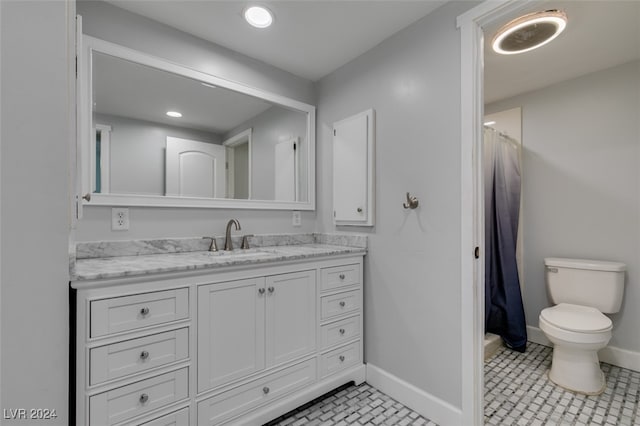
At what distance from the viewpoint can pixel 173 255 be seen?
1663mm

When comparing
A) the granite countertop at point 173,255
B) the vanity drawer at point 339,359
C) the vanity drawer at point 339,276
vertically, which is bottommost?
the vanity drawer at point 339,359

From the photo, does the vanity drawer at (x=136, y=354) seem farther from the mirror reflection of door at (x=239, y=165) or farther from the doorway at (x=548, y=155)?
the doorway at (x=548, y=155)

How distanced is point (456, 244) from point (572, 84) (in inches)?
81.5

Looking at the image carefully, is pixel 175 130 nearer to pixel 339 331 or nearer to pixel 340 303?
pixel 340 303

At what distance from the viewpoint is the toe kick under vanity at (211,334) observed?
110 cm

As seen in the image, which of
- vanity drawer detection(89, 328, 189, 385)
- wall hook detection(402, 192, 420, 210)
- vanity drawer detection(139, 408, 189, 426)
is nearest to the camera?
vanity drawer detection(89, 328, 189, 385)

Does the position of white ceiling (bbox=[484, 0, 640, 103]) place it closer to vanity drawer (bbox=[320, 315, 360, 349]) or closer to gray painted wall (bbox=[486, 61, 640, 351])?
gray painted wall (bbox=[486, 61, 640, 351])

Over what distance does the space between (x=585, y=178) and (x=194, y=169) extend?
302cm

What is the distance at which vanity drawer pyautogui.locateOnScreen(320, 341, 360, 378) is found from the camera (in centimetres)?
180

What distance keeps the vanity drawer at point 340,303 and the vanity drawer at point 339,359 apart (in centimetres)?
23

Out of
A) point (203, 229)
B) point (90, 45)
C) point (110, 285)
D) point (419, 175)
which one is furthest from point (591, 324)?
point (90, 45)

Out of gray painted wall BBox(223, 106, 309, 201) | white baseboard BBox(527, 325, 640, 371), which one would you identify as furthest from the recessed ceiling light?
white baseboard BBox(527, 325, 640, 371)

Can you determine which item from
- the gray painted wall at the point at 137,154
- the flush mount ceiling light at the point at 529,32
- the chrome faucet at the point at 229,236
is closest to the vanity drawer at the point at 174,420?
the chrome faucet at the point at 229,236

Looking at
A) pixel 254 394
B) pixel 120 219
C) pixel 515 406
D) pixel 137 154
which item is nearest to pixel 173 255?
pixel 120 219
